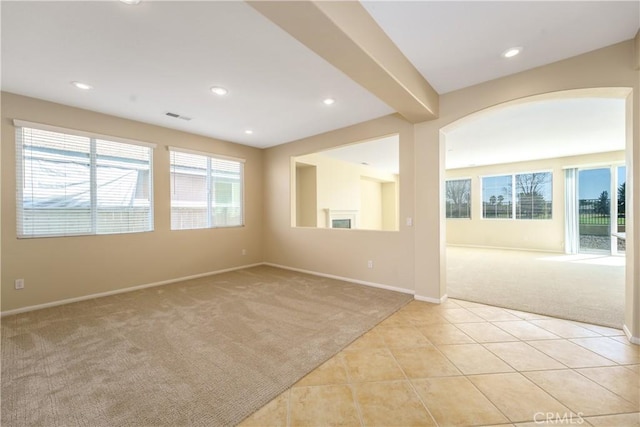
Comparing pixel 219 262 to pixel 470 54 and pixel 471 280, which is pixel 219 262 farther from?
pixel 470 54

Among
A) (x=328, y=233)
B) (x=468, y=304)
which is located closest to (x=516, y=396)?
(x=468, y=304)

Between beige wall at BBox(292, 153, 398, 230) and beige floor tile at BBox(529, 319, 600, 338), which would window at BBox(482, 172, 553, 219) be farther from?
beige floor tile at BBox(529, 319, 600, 338)

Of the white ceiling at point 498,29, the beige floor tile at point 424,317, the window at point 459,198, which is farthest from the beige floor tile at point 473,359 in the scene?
the window at point 459,198

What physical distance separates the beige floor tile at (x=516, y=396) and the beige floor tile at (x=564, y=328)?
111cm

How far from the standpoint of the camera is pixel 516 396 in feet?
5.50

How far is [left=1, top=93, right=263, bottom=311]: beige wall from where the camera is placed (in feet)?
10.1

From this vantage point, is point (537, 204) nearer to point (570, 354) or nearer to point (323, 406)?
point (570, 354)

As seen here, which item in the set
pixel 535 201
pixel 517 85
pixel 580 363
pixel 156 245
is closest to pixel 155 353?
pixel 156 245

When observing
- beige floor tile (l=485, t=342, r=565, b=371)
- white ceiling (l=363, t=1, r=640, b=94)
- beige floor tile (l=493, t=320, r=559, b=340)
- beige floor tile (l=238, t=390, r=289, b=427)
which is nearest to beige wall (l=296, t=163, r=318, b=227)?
white ceiling (l=363, t=1, r=640, b=94)

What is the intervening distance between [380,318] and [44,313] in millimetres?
4023

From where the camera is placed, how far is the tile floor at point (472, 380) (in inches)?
59.9

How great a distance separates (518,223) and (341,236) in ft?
20.8

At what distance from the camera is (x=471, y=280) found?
441 cm

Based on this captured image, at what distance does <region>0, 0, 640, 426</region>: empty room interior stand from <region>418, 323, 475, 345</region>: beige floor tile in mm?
23
